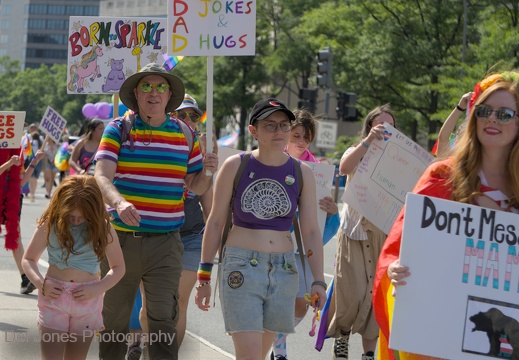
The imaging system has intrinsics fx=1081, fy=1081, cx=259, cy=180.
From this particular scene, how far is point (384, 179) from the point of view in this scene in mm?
7184

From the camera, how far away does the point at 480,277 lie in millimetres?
4328

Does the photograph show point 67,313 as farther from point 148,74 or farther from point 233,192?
point 148,74

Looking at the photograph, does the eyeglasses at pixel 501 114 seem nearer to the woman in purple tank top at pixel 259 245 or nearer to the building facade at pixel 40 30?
the woman in purple tank top at pixel 259 245

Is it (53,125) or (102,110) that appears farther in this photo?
(102,110)

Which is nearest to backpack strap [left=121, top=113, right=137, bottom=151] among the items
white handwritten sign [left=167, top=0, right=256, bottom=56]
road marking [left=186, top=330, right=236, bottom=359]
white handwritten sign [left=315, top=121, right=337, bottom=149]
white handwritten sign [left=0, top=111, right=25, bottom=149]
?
white handwritten sign [left=167, top=0, right=256, bottom=56]

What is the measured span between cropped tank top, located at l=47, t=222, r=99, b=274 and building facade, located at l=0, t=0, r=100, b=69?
594 feet

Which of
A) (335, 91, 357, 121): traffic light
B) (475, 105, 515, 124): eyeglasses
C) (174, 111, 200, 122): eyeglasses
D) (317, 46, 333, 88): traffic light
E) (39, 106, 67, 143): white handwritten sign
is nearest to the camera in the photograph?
(475, 105, 515, 124): eyeglasses

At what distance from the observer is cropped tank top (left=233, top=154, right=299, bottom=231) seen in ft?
18.9

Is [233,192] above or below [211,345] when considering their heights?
above

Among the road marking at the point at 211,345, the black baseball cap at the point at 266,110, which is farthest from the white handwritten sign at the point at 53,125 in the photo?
the black baseball cap at the point at 266,110

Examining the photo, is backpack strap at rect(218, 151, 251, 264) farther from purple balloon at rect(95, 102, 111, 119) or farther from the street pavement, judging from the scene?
purple balloon at rect(95, 102, 111, 119)

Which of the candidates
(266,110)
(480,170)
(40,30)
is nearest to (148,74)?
(266,110)

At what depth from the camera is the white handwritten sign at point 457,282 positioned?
13.9 feet

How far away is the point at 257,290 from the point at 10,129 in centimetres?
484
